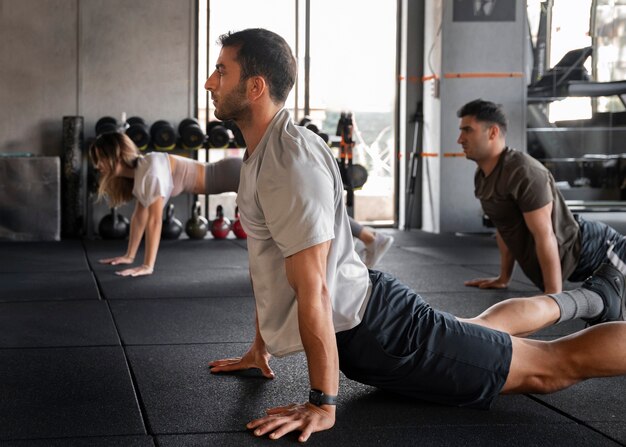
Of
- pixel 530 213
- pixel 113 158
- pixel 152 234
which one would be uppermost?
pixel 113 158

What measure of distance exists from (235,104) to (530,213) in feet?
6.48

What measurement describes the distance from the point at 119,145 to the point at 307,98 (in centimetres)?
387

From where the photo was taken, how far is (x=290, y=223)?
1850 millimetres

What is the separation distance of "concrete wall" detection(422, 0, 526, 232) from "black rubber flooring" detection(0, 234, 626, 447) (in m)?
3.53

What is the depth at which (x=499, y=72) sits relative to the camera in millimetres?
7762

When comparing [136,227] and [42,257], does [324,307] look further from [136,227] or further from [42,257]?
[42,257]

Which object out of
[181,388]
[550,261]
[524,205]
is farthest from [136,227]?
[181,388]

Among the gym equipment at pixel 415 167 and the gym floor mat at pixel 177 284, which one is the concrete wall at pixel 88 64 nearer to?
the gym equipment at pixel 415 167

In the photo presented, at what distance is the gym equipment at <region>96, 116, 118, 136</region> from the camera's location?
717 cm

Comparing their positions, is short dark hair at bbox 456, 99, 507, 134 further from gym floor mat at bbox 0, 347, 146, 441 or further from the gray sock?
gym floor mat at bbox 0, 347, 146, 441

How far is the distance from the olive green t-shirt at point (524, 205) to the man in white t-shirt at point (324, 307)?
5.06 ft

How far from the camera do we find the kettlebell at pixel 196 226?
7.20 meters

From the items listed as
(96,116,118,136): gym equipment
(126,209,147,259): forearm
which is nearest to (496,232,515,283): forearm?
(126,209,147,259): forearm

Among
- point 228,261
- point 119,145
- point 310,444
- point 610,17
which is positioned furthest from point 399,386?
point 610,17
